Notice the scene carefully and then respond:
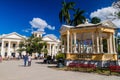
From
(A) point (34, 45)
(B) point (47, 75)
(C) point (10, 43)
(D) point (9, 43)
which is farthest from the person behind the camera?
(C) point (10, 43)

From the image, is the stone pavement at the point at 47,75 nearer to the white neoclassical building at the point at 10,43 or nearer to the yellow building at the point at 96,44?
the yellow building at the point at 96,44

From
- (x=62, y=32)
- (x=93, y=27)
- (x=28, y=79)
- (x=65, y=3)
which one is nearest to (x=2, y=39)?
(x=65, y=3)

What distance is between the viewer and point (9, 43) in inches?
2916

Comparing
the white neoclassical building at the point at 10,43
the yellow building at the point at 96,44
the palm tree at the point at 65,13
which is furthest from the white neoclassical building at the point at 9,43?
the yellow building at the point at 96,44

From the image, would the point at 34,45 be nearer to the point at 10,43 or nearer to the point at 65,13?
the point at 65,13

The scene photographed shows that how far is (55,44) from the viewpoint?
282 feet

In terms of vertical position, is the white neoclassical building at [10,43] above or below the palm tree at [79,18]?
below

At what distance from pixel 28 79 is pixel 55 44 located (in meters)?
74.4

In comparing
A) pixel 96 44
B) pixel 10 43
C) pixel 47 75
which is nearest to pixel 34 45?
pixel 10 43

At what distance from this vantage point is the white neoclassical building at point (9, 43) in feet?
239

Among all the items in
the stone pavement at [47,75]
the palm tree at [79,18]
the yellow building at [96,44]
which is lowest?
the stone pavement at [47,75]

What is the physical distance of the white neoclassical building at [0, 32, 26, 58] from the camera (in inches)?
2869

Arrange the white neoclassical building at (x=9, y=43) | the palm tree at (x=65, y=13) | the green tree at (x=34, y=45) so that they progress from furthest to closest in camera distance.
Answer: the white neoclassical building at (x=9, y=43), the green tree at (x=34, y=45), the palm tree at (x=65, y=13)

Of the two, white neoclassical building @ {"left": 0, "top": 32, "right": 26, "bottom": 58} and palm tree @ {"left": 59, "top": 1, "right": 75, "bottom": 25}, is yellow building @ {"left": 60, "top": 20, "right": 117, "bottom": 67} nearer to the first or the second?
palm tree @ {"left": 59, "top": 1, "right": 75, "bottom": 25}
